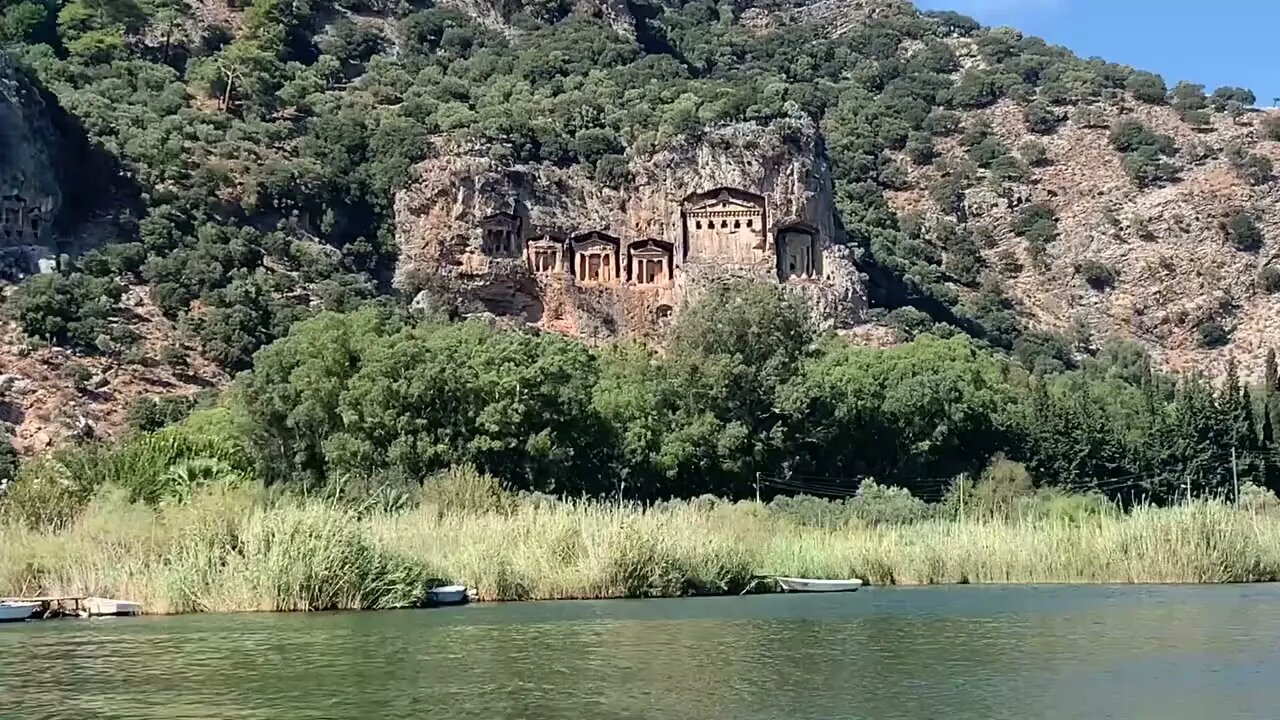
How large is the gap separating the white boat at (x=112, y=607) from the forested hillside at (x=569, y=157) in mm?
33993

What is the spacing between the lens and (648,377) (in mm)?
55188

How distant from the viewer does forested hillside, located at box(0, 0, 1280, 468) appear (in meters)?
71.7

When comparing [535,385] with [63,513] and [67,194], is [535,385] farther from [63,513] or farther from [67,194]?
[67,194]

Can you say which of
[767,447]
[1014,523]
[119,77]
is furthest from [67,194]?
[1014,523]

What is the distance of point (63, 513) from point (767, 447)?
86.1 ft

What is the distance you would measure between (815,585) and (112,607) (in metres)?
14.0

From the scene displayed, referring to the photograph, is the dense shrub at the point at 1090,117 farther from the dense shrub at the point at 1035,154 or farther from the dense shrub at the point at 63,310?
the dense shrub at the point at 63,310

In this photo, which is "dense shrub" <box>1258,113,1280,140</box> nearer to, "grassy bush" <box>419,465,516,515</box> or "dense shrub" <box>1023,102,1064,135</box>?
"dense shrub" <box>1023,102,1064,135</box>

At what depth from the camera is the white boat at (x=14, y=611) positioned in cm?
2661

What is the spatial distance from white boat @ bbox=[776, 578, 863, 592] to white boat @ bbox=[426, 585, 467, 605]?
737cm

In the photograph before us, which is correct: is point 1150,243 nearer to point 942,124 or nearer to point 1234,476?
point 942,124

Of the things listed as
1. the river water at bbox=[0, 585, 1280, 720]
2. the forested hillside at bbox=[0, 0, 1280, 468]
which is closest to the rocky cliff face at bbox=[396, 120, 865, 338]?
the forested hillside at bbox=[0, 0, 1280, 468]

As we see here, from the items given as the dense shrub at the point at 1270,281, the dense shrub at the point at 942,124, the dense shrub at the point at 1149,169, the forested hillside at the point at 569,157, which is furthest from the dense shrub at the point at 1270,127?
the dense shrub at the point at 942,124

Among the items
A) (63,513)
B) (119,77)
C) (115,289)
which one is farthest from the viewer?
(119,77)
